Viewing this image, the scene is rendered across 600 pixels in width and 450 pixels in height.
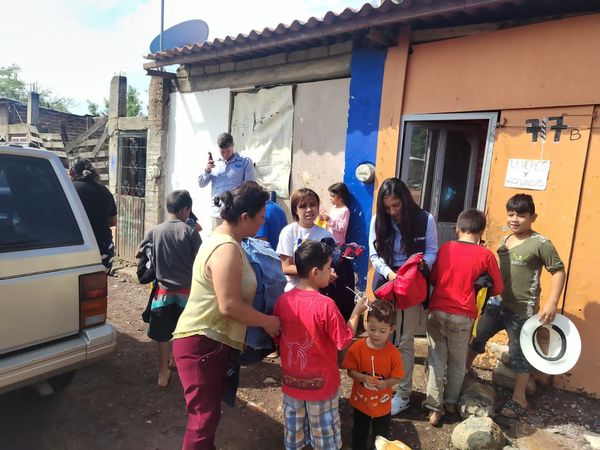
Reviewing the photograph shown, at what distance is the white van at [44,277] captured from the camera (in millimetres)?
2266

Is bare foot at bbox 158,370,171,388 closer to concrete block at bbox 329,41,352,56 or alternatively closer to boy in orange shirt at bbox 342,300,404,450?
boy in orange shirt at bbox 342,300,404,450

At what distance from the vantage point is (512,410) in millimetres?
3184

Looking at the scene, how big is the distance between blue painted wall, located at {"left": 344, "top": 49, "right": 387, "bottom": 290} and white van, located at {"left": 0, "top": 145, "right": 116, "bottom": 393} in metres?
2.90

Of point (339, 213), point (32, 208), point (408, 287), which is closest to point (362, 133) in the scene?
point (339, 213)

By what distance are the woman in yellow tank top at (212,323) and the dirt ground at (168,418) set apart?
2.78ft

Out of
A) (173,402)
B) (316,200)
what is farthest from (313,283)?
(173,402)

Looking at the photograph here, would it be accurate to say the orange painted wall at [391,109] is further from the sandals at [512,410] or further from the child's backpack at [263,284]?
the child's backpack at [263,284]

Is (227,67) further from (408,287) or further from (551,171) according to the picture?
(408,287)

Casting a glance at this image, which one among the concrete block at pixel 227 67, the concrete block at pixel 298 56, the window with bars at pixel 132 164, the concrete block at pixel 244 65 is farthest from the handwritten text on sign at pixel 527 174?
the window with bars at pixel 132 164

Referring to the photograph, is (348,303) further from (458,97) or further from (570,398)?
(458,97)

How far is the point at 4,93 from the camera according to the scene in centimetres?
3841

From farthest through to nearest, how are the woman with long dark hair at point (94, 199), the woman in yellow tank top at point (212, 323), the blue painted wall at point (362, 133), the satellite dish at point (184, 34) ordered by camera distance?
the satellite dish at point (184, 34), the blue painted wall at point (362, 133), the woman with long dark hair at point (94, 199), the woman in yellow tank top at point (212, 323)

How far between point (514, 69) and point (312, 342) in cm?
311

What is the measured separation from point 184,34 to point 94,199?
13.6 ft
